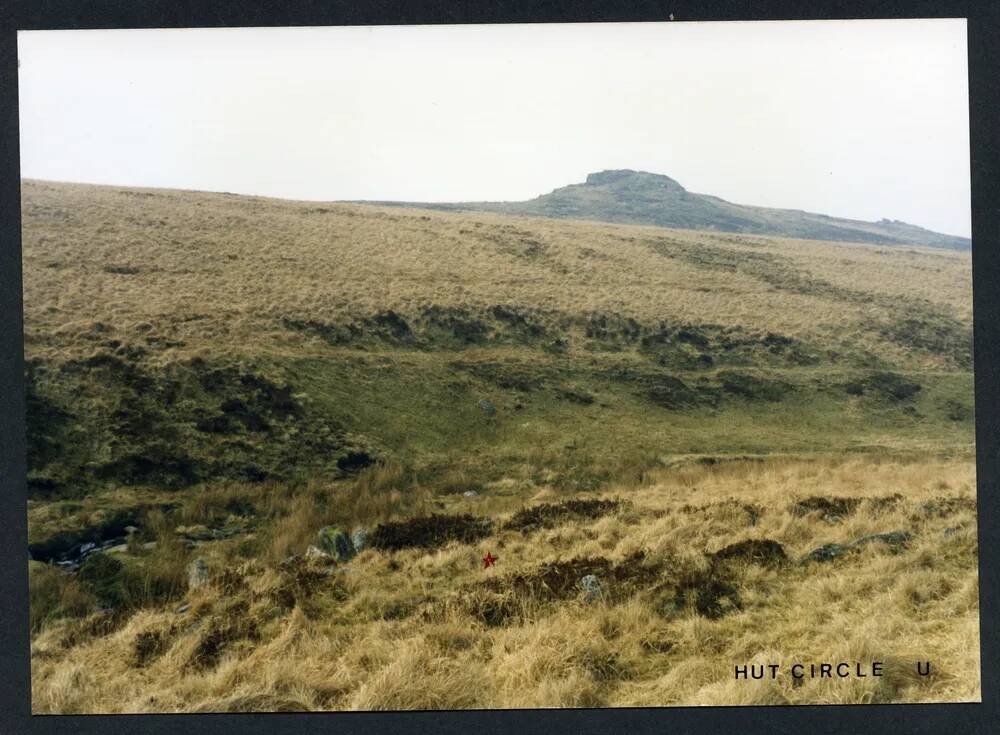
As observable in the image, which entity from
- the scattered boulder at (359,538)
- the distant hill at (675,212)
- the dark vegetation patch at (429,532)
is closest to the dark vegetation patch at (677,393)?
the distant hill at (675,212)

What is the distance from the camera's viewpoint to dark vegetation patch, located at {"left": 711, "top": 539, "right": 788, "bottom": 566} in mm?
7602

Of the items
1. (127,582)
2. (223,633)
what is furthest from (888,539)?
(127,582)

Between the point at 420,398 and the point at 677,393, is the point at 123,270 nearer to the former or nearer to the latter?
the point at 420,398

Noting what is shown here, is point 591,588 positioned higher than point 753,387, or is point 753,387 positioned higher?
point 753,387

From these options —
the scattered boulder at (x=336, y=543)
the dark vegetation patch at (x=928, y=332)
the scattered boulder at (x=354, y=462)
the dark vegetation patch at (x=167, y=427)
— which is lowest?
the scattered boulder at (x=336, y=543)

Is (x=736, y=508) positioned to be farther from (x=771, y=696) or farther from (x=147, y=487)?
(x=147, y=487)

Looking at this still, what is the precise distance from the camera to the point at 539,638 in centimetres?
679

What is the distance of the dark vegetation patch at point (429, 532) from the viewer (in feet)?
25.6

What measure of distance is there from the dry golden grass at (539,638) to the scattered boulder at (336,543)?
0.60ft

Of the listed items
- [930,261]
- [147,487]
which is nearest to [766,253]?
[930,261]

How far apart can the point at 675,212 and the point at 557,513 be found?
24.0 feet

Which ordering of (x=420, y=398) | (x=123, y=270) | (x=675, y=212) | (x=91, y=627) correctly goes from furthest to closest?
(x=675, y=212)
(x=123, y=270)
(x=420, y=398)
(x=91, y=627)

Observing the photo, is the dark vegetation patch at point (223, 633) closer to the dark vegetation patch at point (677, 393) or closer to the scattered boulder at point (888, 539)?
the dark vegetation patch at point (677, 393)

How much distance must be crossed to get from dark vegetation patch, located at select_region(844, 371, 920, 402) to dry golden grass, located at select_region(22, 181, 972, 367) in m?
0.45
